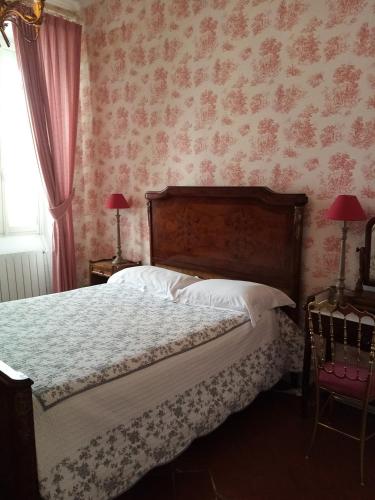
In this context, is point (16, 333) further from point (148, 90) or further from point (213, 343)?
point (148, 90)

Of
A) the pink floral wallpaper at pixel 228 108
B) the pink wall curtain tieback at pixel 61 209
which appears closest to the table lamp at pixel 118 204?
the pink floral wallpaper at pixel 228 108

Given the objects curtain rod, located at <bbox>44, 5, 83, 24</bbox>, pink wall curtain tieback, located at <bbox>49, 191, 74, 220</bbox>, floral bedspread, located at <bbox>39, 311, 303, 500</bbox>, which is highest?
curtain rod, located at <bbox>44, 5, 83, 24</bbox>

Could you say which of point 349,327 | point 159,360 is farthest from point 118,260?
point 349,327

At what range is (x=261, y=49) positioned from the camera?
290 cm

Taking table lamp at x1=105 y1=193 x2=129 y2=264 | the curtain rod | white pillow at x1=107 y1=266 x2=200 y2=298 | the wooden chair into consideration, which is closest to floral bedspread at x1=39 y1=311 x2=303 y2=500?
the wooden chair

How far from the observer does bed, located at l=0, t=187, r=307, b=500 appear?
1.52 m

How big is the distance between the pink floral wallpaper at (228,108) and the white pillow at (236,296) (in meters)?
0.33

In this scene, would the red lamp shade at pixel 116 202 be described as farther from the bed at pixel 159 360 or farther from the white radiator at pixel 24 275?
the white radiator at pixel 24 275

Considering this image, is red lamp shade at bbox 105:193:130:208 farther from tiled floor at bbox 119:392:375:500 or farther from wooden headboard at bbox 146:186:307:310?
tiled floor at bbox 119:392:375:500

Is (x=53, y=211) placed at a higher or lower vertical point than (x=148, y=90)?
lower

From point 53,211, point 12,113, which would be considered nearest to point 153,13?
point 12,113

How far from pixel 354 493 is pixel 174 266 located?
2.18 meters

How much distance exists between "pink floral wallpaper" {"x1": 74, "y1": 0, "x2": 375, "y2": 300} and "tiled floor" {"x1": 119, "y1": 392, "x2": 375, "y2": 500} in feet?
3.26

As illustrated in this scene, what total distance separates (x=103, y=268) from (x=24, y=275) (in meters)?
0.79
